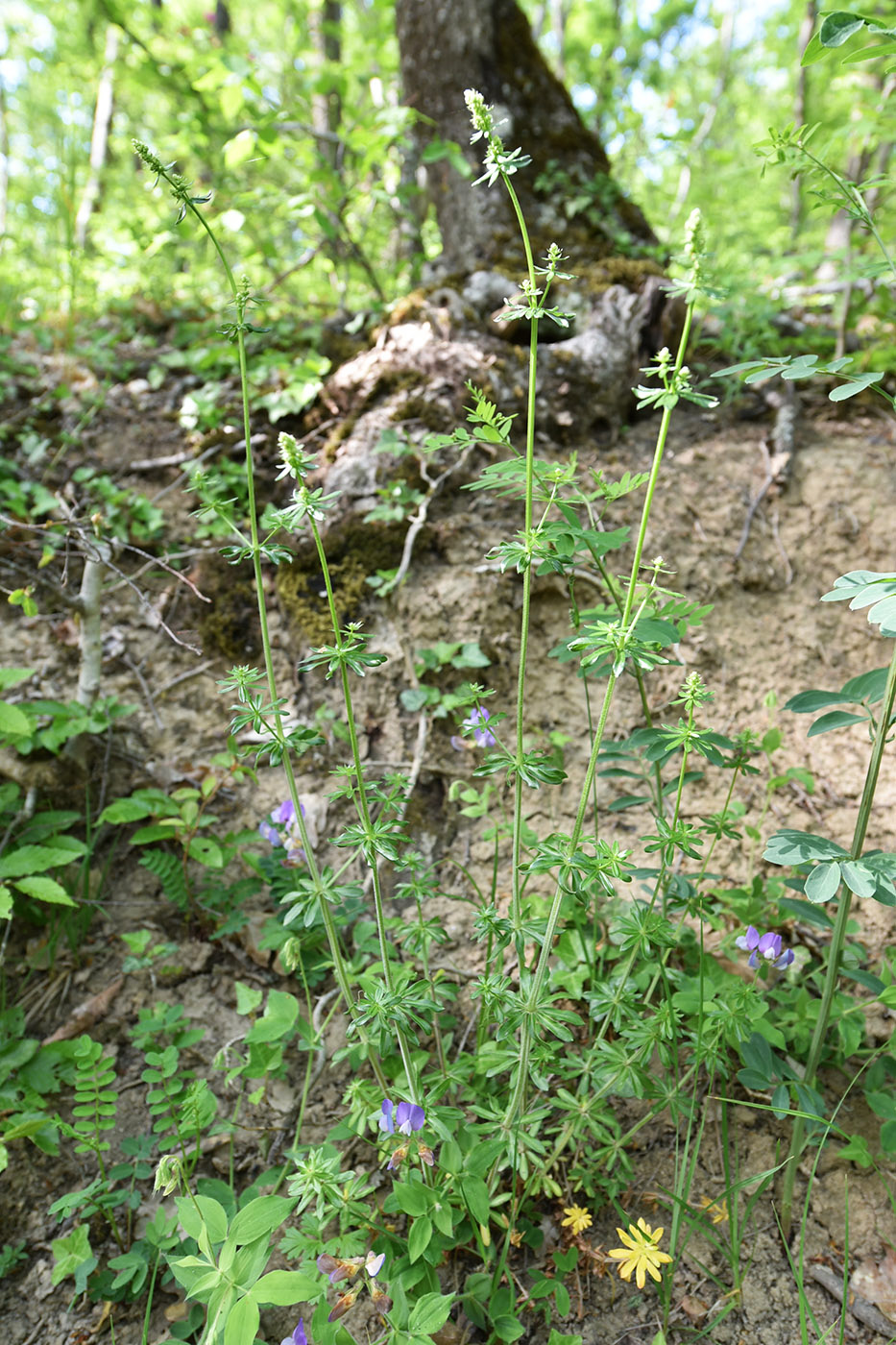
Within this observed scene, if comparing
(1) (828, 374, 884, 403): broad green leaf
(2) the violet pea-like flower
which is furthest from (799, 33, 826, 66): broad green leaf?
(2) the violet pea-like flower

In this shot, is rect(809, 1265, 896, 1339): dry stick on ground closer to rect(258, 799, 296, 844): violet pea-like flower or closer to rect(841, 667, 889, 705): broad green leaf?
rect(841, 667, 889, 705): broad green leaf

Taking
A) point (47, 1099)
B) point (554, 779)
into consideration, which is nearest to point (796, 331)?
point (554, 779)

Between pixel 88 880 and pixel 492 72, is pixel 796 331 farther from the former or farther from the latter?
pixel 88 880

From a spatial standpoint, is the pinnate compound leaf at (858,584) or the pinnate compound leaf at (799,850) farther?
the pinnate compound leaf at (799,850)

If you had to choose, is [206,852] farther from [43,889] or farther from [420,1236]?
[420,1236]

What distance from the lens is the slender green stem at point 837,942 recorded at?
1434 mm

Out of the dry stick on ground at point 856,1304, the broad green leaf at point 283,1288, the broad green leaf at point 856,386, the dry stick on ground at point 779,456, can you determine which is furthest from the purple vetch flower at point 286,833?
the dry stick on ground at point 779,456

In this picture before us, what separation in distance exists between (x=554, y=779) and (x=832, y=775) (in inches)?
66.8

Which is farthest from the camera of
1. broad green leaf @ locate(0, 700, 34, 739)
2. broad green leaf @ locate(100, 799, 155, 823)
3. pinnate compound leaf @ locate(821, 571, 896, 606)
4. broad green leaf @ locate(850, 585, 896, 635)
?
broad green leaf @ locate(100, 799, 155, 823)

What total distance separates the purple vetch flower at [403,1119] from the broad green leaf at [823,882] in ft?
2.91

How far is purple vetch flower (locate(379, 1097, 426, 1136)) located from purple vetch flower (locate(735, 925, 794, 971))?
892 millimetres

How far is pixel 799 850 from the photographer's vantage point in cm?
142

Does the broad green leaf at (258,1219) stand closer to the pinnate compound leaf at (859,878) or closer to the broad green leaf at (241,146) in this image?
the pinnate compound leaf at (859,878)

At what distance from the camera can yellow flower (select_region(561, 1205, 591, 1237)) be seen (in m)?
1.69
